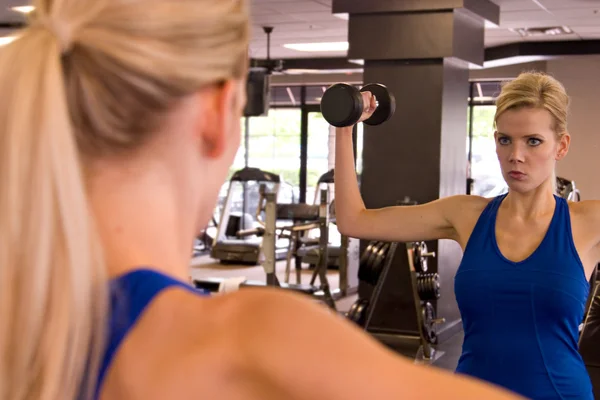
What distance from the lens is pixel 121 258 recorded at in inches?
24.4

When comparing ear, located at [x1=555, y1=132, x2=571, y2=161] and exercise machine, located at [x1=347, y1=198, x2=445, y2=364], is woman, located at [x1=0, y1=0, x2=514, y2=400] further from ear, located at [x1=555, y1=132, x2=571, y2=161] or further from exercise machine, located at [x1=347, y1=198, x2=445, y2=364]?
exercise machine, located at [x1=347, y1=198, x2=445, y2=364]

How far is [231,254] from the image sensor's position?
383 inches

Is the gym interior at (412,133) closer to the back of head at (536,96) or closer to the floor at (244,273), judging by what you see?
the floor at (244,273)

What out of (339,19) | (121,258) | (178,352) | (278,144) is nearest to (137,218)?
(121,258)

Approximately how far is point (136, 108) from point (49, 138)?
7 cm

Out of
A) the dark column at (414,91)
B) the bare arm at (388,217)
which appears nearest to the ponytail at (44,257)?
the bare arm at (388,217)

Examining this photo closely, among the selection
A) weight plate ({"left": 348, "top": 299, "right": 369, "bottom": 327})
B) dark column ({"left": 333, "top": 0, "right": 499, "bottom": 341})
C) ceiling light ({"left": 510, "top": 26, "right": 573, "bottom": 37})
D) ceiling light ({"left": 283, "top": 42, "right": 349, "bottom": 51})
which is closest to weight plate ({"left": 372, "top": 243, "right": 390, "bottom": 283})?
weight plate ({"left": 348, "top": 299, "right": 369, "bottom": 327})

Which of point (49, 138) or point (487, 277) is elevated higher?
point (49, 138)

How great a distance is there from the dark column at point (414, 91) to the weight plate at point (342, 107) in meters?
3.82

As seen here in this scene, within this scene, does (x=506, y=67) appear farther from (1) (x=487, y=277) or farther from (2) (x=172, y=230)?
(2) (x=172, y=230)

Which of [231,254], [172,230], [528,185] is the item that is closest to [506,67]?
[231,254]

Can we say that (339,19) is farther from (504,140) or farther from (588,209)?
(588,209)

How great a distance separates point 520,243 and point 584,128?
8.04m

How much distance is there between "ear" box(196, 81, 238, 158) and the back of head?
141 centimetres
